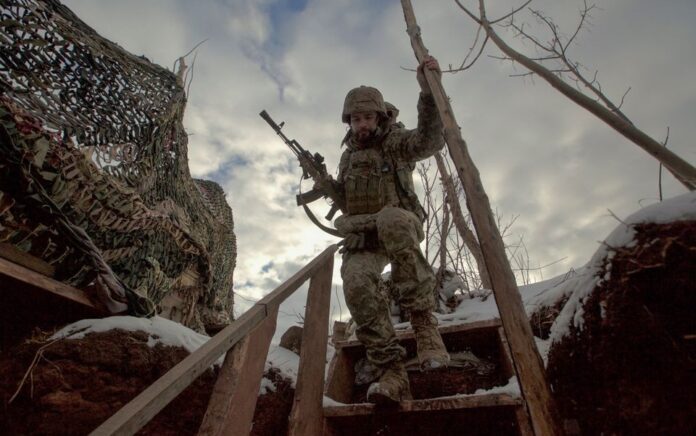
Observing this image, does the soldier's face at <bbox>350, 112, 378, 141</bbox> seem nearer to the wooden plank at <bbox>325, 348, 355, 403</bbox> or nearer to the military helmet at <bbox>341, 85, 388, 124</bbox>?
the military helmet at <bbox>341, 85, 388, 124</bbox>

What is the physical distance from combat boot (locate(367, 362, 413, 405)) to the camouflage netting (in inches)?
59.4

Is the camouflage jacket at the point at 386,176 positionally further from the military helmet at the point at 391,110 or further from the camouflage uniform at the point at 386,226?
the military helmet at the point at 391,110

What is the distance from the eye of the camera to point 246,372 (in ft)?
5.07

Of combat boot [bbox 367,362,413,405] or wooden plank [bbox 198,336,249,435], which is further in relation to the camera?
combat boot [bbox 367,362,413,405]

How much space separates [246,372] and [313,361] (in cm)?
73

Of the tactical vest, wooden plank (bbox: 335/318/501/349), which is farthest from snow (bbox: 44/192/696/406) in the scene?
the tactical vest

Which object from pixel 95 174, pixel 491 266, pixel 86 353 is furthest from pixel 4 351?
pixel 491 266

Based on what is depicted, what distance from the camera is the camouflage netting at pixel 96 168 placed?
215 centimetres

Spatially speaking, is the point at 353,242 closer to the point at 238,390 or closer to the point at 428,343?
the point at 428,343

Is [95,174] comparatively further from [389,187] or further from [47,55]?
[389,187]

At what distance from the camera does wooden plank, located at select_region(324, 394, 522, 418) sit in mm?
1792

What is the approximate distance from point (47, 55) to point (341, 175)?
2473 millimetres

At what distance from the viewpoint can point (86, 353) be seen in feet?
6.56

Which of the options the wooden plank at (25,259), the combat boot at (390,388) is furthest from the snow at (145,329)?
the combat boot at (390,388)
